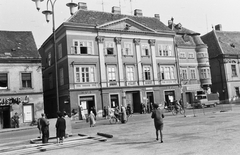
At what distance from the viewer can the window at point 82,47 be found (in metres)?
36.0

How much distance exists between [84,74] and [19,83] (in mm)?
8517

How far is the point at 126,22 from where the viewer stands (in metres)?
40.3

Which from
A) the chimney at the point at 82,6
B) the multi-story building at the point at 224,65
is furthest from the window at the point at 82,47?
the multi-story building at the point at 224,65

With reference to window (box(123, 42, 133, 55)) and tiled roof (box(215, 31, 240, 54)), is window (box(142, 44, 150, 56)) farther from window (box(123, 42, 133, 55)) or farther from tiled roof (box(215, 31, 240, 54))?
tiled roof (box(215, 31, 240, 54))

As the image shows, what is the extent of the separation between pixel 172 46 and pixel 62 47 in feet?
61.7

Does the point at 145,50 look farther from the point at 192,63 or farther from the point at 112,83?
the point at 192,63

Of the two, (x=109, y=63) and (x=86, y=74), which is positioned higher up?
(x=109, y=63)

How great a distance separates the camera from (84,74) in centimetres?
3609

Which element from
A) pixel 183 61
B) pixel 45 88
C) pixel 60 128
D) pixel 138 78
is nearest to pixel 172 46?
pixel 183 61

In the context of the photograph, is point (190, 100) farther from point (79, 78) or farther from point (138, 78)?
point (79, 78)

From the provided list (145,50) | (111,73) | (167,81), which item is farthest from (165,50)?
(111,73)

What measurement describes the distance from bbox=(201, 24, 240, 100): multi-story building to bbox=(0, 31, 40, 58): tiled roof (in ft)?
115

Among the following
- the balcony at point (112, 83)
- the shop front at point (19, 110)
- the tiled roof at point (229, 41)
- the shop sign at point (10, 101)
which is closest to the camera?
the shop sign at point (10, 101)

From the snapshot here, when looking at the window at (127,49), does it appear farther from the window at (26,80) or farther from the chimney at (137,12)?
the window at (26,80)
